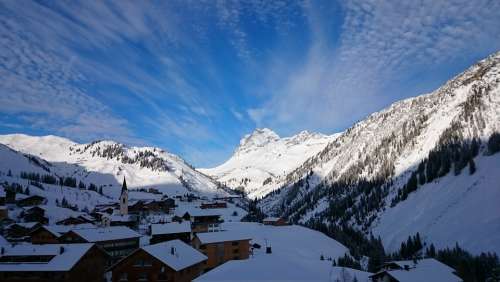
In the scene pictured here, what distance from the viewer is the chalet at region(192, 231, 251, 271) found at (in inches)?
2749

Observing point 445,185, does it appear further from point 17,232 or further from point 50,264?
point 17,232

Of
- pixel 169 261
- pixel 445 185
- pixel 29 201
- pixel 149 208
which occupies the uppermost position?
pixel 445 185

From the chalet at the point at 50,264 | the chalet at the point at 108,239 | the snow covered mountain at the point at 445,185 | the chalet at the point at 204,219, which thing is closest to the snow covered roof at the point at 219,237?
the chalet at the point at 108,239

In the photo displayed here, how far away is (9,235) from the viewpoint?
88750mm

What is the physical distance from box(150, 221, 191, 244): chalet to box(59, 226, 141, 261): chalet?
4.15 meters

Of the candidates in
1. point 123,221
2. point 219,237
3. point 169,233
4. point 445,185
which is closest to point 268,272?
point 219,237

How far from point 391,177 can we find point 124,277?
155904mm

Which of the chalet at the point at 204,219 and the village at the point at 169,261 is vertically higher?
the chalet at the point at 204,219

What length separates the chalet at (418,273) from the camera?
168ft

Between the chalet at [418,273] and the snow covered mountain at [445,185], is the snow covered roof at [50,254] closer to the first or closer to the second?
the chalet at [418,273]

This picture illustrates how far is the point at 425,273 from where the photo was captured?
53.4 metres

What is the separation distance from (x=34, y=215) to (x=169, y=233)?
64.3 metres

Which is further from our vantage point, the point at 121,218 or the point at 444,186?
the point at 444,186

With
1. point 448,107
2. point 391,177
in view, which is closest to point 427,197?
point 391,177
